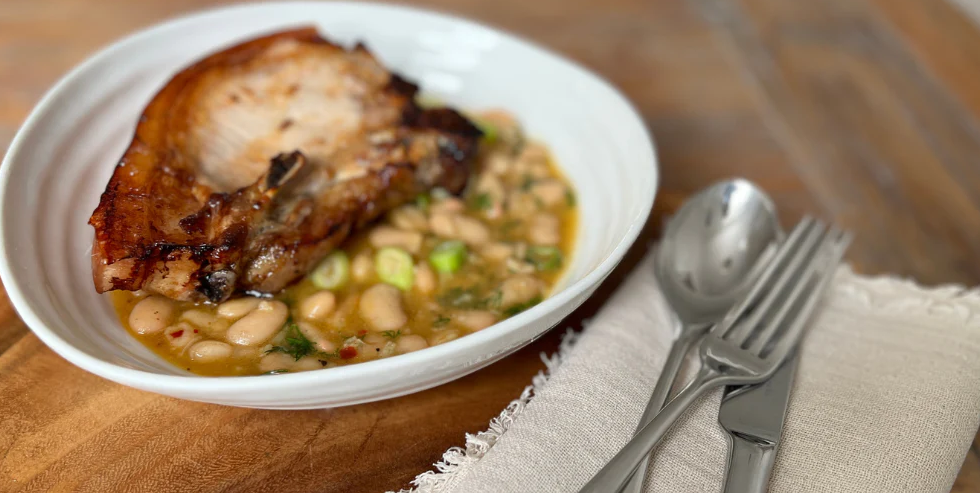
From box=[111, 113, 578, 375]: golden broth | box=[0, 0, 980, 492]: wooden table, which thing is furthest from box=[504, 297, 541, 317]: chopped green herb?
box=[0, 0, 980, 492]: wooden table

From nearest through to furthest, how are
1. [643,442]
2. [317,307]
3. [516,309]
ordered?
[643,442] < [317,307] < [516,309]

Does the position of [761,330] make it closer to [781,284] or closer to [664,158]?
[781,284]

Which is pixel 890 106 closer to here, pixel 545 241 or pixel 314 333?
pixel 545 241

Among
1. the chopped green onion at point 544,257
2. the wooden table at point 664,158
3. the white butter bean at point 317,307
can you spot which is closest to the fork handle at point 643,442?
the wooden table at point 664,158

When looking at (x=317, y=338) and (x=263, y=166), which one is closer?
(x=317, y=338)

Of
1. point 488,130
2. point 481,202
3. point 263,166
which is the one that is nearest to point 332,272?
point 263,166

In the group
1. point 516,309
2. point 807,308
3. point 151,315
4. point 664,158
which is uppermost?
point 151,315
